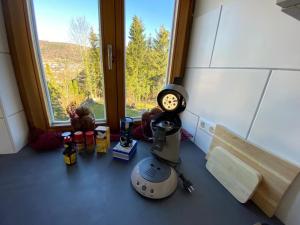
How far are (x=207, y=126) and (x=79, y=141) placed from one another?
80cm

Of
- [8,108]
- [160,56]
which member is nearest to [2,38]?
[8,108]

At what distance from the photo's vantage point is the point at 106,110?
3.52 feet

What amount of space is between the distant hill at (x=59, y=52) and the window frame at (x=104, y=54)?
0.05m

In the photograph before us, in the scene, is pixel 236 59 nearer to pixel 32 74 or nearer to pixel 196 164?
pixel 196 164

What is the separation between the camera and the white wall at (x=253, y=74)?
1.70 feet

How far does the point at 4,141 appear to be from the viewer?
0.80 m

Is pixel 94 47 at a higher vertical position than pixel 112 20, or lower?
lower

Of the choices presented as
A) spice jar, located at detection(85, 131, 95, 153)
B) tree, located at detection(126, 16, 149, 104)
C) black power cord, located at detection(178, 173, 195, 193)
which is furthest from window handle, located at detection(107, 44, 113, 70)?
black power cord, located at detection(178, 173, 195, 193)

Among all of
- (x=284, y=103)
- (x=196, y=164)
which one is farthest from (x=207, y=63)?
(x=196, y=164)

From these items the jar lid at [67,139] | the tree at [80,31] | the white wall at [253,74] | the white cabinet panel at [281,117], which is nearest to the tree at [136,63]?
the tree at [80,31]

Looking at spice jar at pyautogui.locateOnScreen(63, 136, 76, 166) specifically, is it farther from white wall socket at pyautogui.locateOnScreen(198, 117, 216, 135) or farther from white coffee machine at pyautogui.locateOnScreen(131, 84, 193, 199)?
white wall socket at pyautogui.locateOnScreen(198, 117, 216, 135)

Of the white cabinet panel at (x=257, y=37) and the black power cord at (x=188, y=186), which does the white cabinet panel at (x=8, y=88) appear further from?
the white cabinet panel at (x=257, y=37)

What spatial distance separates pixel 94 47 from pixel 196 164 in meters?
0.97

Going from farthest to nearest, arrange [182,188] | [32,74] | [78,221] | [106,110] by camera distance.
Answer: [106,110] < [32,74] < [182,188] < [78,221]
